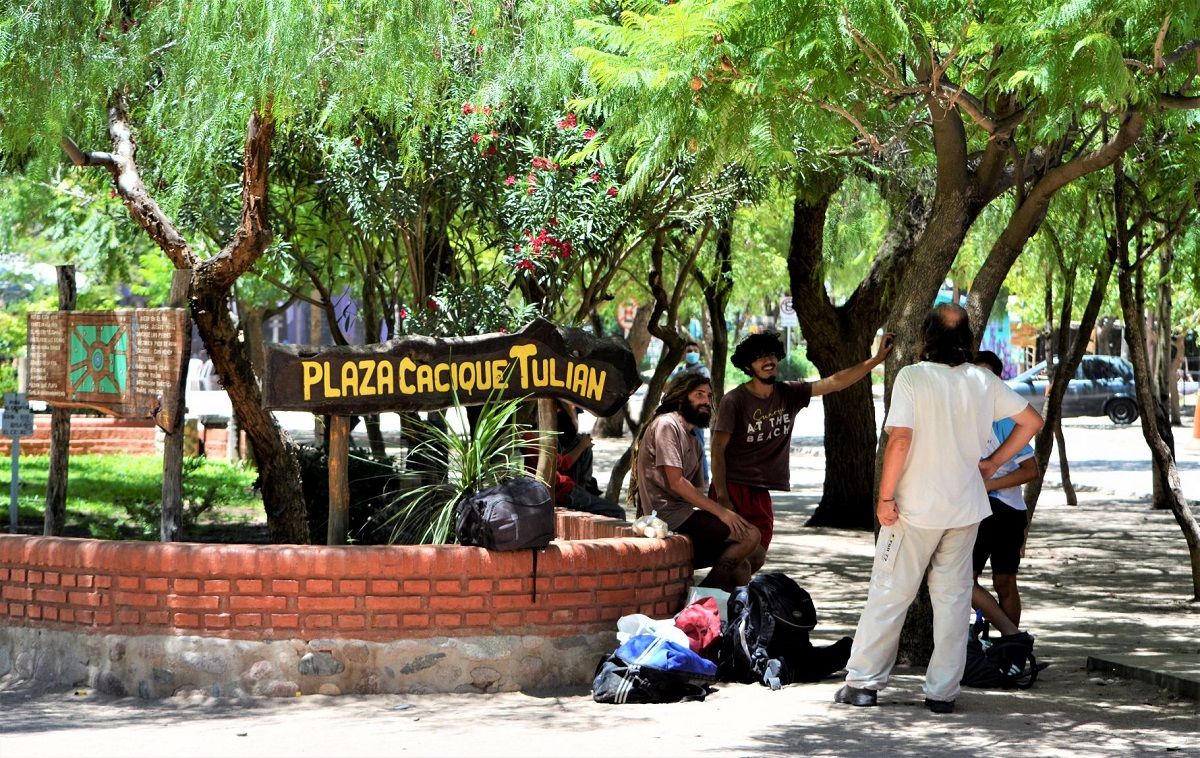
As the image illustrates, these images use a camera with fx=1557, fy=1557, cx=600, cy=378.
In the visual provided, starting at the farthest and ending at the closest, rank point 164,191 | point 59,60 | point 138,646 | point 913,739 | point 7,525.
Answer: point 7,525 → point 164,191 → point 59,60 → point 138,646 → point 913,739

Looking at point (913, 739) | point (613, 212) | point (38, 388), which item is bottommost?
point (913, 739)

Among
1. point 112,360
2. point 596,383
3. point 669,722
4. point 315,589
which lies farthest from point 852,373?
point 112,360

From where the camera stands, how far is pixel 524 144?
12.4 meters

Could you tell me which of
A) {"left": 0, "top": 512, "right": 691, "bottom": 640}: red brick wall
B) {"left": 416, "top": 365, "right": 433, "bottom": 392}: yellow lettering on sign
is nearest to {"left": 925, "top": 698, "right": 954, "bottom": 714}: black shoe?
{"left": 0, "top": 512, "right": 691, "bottom": 640}: red brick wall

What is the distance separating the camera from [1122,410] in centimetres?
3700

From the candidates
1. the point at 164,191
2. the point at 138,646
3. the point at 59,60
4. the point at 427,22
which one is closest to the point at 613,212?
the point at 164,191

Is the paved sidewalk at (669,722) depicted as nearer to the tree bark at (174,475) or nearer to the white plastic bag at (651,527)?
the white plastic bag at (651,527)

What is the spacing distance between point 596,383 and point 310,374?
163cm

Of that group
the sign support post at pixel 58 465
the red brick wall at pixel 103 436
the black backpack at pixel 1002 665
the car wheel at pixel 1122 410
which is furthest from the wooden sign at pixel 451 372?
the car wheel at pixel 1122 410

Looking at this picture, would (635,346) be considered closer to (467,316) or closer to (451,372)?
(467,316)

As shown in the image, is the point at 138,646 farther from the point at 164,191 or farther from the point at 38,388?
the point at 164,191

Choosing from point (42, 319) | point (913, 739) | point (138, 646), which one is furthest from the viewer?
point (42, 319)

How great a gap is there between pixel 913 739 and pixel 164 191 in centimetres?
806

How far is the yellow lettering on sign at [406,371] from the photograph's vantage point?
8.09 metres
